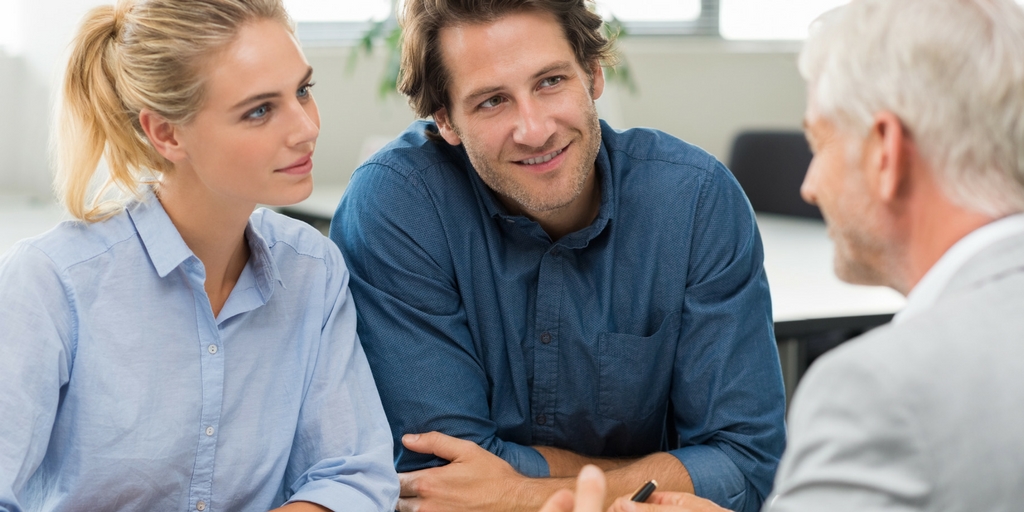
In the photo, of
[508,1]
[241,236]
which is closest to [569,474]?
[241,236]

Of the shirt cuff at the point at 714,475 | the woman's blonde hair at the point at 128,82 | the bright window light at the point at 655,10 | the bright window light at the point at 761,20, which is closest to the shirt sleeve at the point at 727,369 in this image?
the shirt cuff at the point at 714,475

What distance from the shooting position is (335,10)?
440 centimetres

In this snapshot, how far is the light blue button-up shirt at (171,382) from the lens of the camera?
126 cm

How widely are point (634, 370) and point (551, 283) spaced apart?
0.67 feet

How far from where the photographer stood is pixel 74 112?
1.41m

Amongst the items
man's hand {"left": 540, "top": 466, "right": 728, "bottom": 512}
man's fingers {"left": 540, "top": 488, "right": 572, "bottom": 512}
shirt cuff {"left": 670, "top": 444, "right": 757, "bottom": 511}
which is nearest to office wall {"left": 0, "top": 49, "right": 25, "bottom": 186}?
shirt cuff {"left": 670, "top": 444, "right": 757, "bottom": 511}

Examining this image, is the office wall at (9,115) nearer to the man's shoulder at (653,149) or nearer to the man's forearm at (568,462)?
the man's shoulder at (653,149)

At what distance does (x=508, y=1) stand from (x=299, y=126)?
18.0 inches

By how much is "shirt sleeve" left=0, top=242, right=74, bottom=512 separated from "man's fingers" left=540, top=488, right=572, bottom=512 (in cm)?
65

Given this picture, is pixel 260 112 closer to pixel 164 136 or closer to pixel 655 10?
pixel 164 136

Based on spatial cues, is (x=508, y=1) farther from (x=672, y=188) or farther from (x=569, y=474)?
(x=569, y=474)

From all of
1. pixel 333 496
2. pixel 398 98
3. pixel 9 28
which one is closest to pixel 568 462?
pixel 333 496

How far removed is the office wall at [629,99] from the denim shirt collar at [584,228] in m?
2.37

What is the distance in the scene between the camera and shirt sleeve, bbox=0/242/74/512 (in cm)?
121
